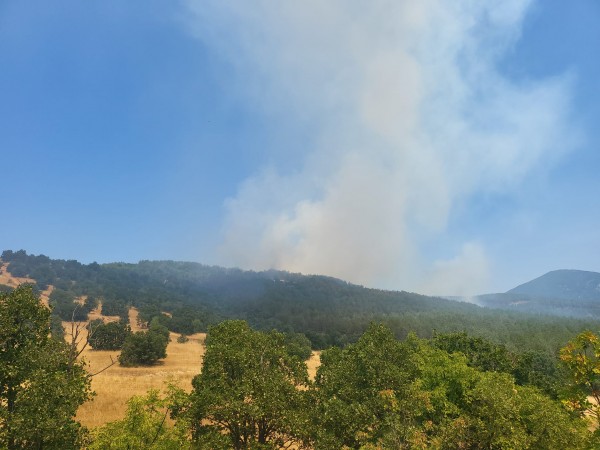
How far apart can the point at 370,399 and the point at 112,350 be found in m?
88.5

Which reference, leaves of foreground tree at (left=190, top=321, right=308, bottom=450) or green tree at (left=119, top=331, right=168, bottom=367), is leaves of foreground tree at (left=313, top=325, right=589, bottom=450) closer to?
leaves of foreground tree at (left=190, top=321, right=308, bottom=450)

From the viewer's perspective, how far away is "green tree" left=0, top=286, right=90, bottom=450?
1864 cm

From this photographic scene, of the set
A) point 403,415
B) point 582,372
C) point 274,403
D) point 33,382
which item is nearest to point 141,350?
point 274,403

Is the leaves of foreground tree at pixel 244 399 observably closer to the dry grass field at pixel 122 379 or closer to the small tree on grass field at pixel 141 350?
the dry grass field at pixel 122 379

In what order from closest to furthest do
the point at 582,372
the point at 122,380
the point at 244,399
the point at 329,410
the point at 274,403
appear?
the point at 582,372 → the point at 274,403 → the point at 244,399 → the point at 329,410 → the point at 122,380

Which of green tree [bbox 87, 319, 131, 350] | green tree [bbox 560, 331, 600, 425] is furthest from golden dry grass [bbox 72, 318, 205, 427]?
green tree [bbox 560, 331, 600, 425]

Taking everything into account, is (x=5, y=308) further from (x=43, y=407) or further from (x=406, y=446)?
(x=406, y=446)

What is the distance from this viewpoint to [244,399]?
25.5m

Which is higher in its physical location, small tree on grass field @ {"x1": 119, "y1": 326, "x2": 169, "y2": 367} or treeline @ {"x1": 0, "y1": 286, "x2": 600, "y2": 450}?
treeline @ {"x1": 0, "y1": 286, "x2": 600, "y2": 450}

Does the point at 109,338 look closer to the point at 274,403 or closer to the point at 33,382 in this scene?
the point at 33,382

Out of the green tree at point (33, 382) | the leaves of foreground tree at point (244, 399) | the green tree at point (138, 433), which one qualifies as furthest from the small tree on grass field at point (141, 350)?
the green tree at point (138, 433)

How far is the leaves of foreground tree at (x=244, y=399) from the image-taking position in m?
24.9

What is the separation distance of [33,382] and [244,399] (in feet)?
41.2

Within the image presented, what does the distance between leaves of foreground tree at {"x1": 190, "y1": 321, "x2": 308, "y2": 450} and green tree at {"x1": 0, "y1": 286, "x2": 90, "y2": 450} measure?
806 cm
